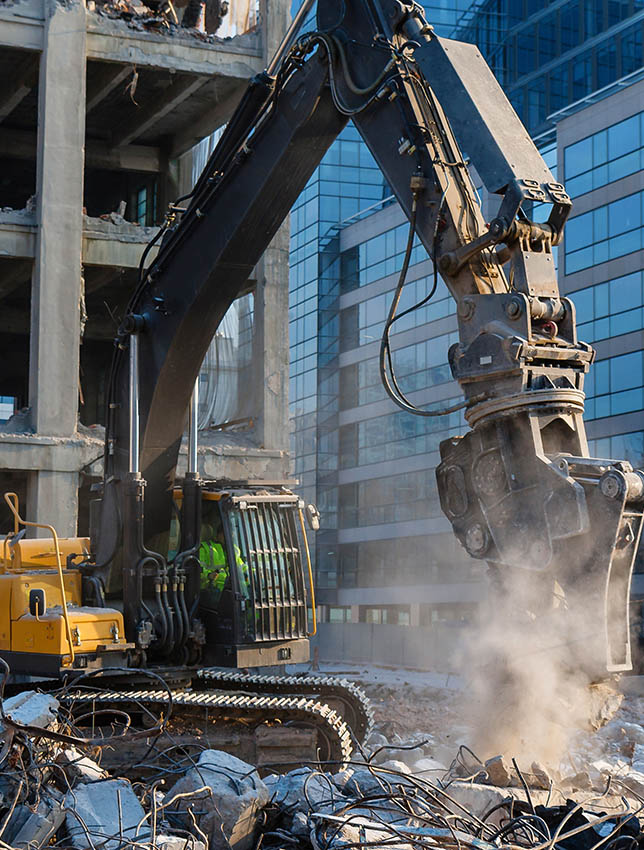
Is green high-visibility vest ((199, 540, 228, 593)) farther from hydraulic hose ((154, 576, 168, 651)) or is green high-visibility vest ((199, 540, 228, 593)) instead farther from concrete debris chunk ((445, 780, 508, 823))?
concrete debris chunk ((445, 780, 508, 823))

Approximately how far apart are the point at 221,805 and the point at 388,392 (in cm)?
291

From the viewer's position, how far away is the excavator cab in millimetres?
10320

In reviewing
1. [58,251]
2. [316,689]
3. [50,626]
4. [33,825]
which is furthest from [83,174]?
[33,825]

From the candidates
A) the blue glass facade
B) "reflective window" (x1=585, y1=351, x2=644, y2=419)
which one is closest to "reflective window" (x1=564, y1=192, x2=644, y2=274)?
"reflective window" (x1=585, y1=351, x2=644, y2=419)

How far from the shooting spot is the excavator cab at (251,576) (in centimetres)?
1032

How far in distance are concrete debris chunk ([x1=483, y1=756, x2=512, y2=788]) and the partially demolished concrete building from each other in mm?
12843

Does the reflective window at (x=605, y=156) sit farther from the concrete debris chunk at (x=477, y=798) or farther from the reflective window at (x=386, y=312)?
the concrete debris chunk at (x=477, y=798)

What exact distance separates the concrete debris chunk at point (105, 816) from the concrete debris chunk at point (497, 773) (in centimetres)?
233

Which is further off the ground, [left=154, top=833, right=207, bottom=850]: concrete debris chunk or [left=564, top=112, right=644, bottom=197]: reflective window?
[left=564, top=112, right=644, bottom=197]: reflective window

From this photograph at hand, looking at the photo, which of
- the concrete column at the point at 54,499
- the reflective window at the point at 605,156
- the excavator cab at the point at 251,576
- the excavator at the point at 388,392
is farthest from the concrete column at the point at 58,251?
the reflective window at the point at 605,156

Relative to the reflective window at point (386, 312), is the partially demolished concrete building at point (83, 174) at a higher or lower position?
lower

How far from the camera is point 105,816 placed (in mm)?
6305

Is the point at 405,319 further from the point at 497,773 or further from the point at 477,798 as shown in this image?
the point at 477,798

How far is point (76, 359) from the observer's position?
1980cm
